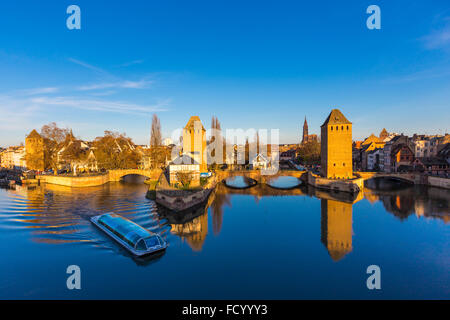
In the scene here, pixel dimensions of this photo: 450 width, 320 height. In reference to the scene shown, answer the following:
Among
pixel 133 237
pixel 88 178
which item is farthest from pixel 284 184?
pixel 133 237

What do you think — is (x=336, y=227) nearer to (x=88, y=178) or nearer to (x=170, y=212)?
(x=170, y=212)

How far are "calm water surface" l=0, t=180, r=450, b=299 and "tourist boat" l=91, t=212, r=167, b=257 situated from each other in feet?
2.08

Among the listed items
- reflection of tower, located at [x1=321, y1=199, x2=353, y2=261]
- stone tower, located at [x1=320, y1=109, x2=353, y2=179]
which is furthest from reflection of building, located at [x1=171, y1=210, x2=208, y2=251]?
stone tower, located at [x1=320, y1=109, x2=353, y2=179]

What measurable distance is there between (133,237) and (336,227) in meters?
20.4

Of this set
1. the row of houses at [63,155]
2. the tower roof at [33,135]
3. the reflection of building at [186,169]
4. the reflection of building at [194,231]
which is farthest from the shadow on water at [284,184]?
the tower roof at [33,135]

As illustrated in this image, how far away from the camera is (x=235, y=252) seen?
19.5 m

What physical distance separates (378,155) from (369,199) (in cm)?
3944

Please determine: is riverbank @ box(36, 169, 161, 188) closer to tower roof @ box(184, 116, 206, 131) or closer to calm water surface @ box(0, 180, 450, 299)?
calm water surface @ box(0, 180, 450, 299)

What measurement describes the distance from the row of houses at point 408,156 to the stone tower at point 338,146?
19.8 metres

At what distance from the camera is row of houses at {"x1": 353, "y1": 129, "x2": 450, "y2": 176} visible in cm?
5628

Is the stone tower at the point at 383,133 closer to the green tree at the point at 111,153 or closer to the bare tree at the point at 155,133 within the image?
the bare tree at the point at 155,133

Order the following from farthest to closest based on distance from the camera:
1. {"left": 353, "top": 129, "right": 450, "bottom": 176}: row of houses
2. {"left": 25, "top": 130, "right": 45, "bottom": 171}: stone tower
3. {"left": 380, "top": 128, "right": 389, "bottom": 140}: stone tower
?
{"left": 380, "top": 128, "right": 389, "bottom": 140}: stone tower → {"left": 25, "top": 130, "right": 45, "bottom": 171}: stone tower → {"left": 353, "top": 129, "right": 450, "bottom": 176}: row of houses
